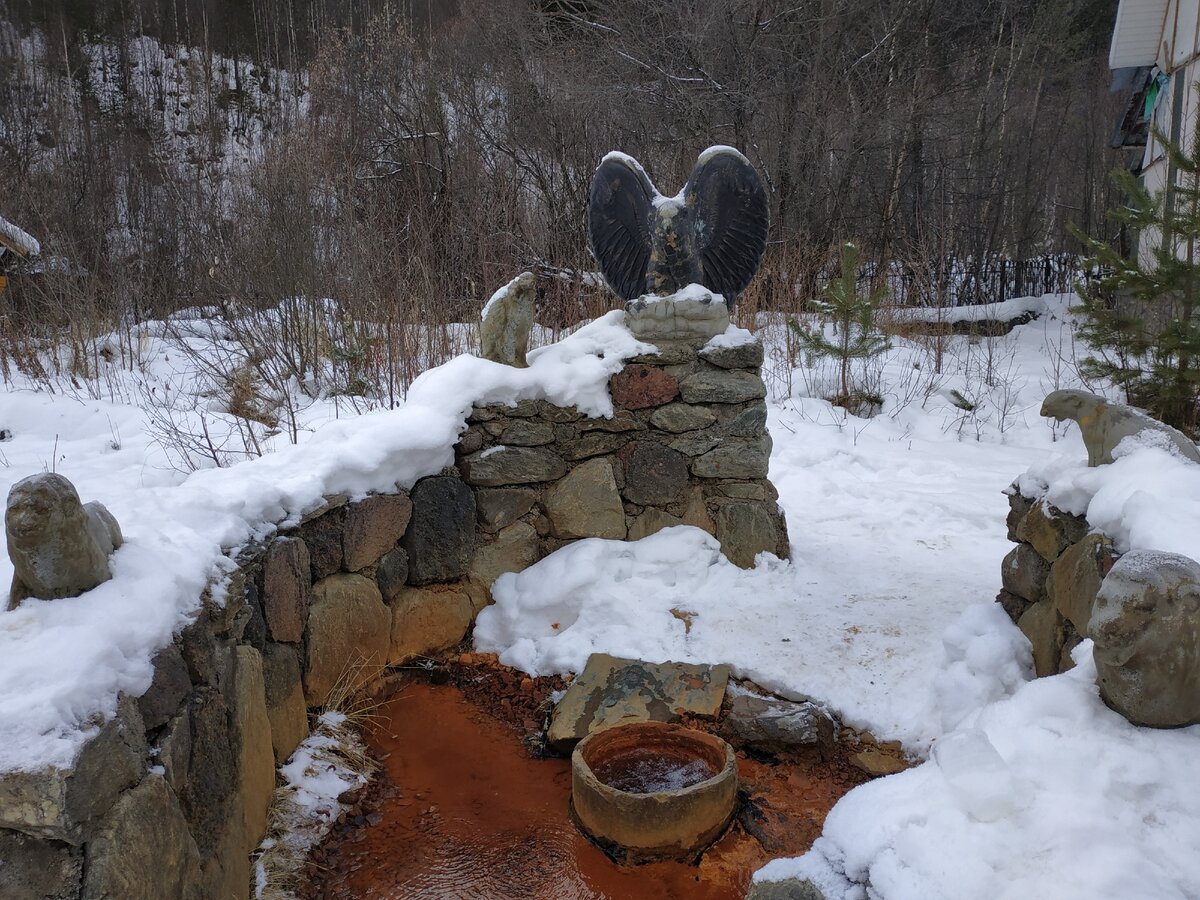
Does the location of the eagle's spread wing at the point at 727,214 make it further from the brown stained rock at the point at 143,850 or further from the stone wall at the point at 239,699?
the brown stained rock at the point at 143,850

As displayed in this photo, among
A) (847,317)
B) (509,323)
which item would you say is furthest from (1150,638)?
(847,317)

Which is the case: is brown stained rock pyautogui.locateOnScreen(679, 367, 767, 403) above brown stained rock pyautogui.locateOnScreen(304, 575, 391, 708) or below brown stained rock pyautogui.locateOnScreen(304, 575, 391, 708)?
above

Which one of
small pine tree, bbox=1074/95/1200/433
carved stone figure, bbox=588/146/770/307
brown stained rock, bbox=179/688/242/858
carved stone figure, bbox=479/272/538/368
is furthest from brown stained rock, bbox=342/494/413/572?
→ small pine tree, bbox=1074/95/1200/433

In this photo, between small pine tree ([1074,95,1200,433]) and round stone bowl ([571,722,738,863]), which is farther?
small pine tree ([1074,95,1200,433])

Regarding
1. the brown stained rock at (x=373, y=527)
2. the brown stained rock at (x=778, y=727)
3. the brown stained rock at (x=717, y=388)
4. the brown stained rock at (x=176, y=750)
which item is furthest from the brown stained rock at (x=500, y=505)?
the brown stained rock at (x=176, y=750)

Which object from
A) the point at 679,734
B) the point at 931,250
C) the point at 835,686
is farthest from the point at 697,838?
the point at 931,250

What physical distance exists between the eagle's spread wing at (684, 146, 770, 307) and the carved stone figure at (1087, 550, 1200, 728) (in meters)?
2.84

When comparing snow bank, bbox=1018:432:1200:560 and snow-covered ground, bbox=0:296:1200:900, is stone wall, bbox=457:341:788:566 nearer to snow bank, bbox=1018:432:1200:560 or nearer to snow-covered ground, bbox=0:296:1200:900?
snow-covered ground, bbox=0:296:1200:900

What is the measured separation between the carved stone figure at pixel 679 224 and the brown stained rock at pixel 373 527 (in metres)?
1.62

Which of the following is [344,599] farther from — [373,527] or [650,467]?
[650,467]

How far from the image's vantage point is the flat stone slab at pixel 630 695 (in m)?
2.89

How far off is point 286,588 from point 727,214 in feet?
8.77

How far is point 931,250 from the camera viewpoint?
35.3 feet

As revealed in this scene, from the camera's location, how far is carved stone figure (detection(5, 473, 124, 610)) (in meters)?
1.65
